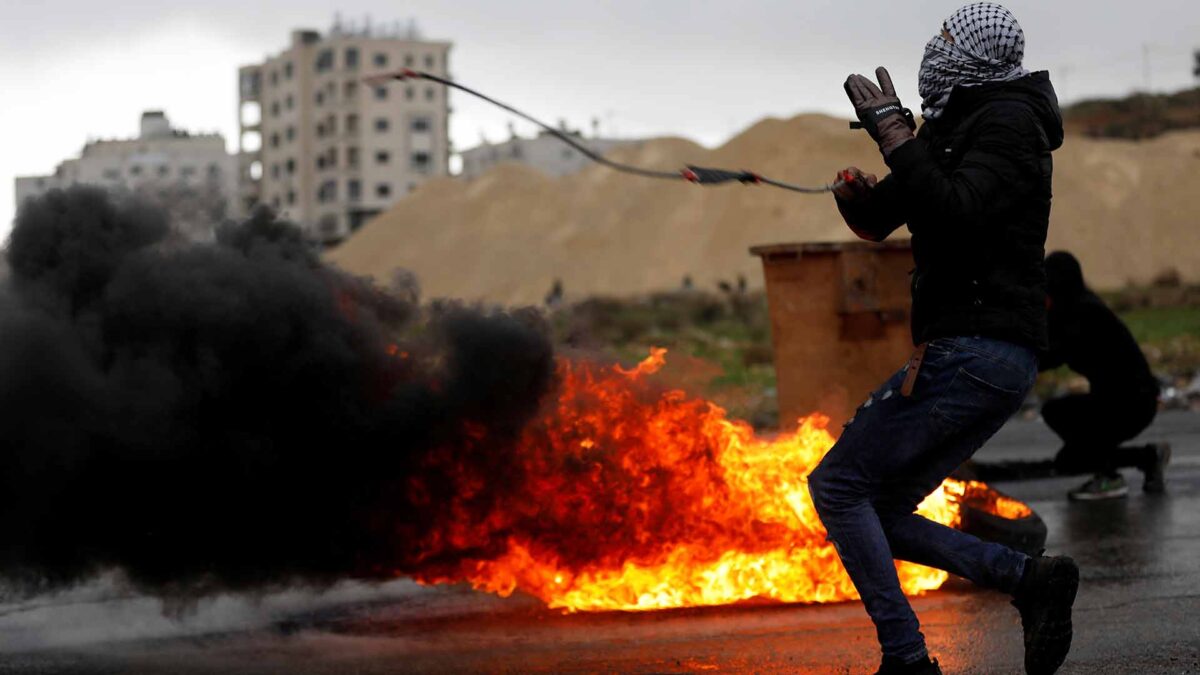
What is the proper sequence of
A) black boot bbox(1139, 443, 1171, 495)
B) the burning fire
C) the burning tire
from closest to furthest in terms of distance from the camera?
the burning fire, the burning tire, black boot bbox(1139, 443, 1171, 495)

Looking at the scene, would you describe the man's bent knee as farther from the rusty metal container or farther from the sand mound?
the sand mound

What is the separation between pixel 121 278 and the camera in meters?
5.77

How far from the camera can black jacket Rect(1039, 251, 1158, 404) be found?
348 inches

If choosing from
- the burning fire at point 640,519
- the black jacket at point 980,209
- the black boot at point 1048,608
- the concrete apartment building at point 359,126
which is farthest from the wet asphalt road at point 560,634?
the concrete apartment building at point 359,126

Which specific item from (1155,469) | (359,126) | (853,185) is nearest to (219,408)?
(853,185)

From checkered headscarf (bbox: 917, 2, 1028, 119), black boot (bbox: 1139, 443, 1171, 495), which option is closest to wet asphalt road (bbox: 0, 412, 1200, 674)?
checkered headscarf (bbox: 917, 2, 1028, 119)

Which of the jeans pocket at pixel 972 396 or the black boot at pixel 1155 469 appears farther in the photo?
the black boot at pixel 1155 469

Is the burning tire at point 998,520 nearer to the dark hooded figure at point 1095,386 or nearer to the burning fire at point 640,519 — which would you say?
the burning fire at point 640,519

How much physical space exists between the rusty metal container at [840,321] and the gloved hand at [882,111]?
4076 mm

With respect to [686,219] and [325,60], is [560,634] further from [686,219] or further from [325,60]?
[325,60]

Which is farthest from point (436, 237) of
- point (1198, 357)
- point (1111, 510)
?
point (1111, 510)

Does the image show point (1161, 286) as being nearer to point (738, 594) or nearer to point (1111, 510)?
point (1111, 510)

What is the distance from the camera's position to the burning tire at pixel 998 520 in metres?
6.61

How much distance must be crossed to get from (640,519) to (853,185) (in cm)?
209
